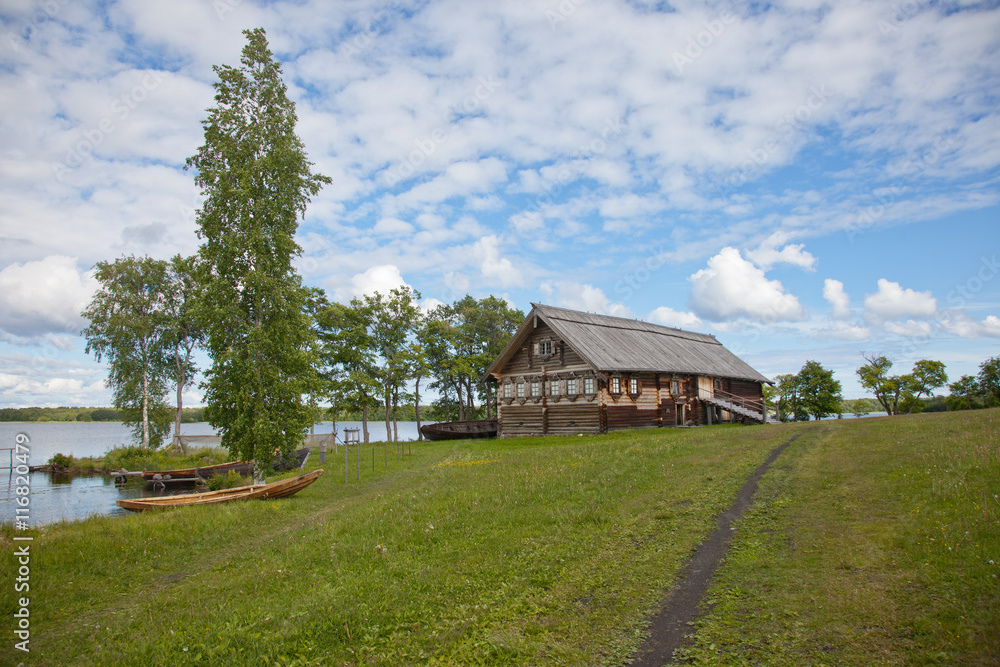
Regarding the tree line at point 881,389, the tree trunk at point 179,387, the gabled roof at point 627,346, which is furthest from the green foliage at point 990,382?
the tree trunk at point 179,387

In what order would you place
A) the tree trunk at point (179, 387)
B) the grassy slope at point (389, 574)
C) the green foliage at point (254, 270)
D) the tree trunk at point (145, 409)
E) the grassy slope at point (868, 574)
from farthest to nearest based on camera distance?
the tree trunk at point (179, 387), the tree trunk at point (145, 409), the green foliage at point (254, 270), the grassy slope at point (389, 574), the grassy slope at point (868, 574)

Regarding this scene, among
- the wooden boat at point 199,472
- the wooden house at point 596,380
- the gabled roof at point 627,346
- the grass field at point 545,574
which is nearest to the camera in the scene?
the grass field at point 545,574

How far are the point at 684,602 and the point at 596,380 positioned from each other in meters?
28.4

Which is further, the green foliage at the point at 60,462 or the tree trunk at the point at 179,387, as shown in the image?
the tree trunk at the point at 179,387

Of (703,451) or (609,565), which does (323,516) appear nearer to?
(609,565)

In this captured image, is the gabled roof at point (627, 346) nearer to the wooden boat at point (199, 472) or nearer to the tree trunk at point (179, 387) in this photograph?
the wooden boat at point (199, 472)

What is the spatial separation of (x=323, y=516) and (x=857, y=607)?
12.4 metres

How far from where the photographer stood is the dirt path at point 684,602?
5.73m

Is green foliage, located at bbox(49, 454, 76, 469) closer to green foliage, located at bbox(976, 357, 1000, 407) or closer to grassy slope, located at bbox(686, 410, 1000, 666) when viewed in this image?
grassy slope, located at bbox(686, 410, 1000, 666)

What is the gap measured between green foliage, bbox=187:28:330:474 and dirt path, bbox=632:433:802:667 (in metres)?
15.8

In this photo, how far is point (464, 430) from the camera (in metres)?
44.8

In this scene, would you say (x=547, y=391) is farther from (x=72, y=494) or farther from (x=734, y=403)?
(x=72, y=494)

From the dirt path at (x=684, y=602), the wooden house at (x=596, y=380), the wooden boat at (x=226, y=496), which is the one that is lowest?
the wooden boat at (x=226, y=496)

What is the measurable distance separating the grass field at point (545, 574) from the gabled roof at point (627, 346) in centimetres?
2013
